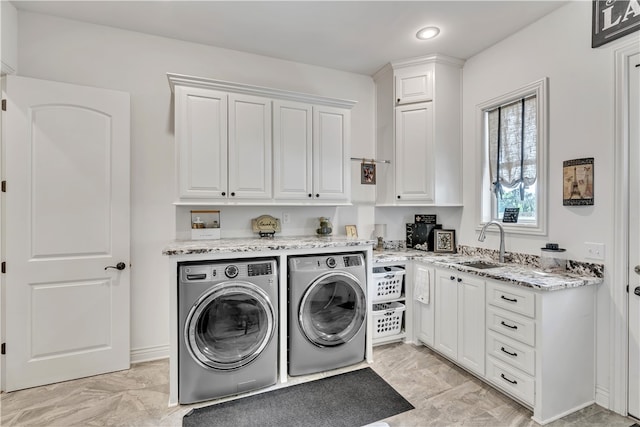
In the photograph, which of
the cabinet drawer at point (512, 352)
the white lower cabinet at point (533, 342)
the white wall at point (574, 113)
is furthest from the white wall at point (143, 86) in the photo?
the white wall at point (574, 113)

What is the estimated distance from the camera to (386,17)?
2.46 metres

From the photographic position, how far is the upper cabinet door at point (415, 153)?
121 inches

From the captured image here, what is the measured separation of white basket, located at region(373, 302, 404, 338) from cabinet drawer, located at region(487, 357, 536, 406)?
879mm

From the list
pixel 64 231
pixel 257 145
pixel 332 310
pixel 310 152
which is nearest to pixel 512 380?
pixel 332 310

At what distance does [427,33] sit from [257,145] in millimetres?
1807

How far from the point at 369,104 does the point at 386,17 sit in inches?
45.0

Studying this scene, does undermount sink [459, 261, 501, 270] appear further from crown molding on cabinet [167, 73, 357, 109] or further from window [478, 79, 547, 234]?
crown molding on cabinet [167, 73, 357, 109]

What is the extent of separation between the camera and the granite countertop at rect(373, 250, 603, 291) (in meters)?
1.93

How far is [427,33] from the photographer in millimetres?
2678

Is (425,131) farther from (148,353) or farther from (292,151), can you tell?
(148,353)

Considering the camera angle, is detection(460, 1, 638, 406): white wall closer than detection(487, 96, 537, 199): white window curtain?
Yes

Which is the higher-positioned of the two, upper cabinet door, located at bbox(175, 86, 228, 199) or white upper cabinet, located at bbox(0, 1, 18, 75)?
white upper cabinet, located at bbox(0, 1, 18, 75)

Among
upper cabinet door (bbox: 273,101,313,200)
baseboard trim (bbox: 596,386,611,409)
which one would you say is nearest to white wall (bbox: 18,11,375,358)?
upper cabinet door (bbox: 273,101,313,200)

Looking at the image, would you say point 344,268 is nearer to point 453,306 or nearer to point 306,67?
point 453,306
